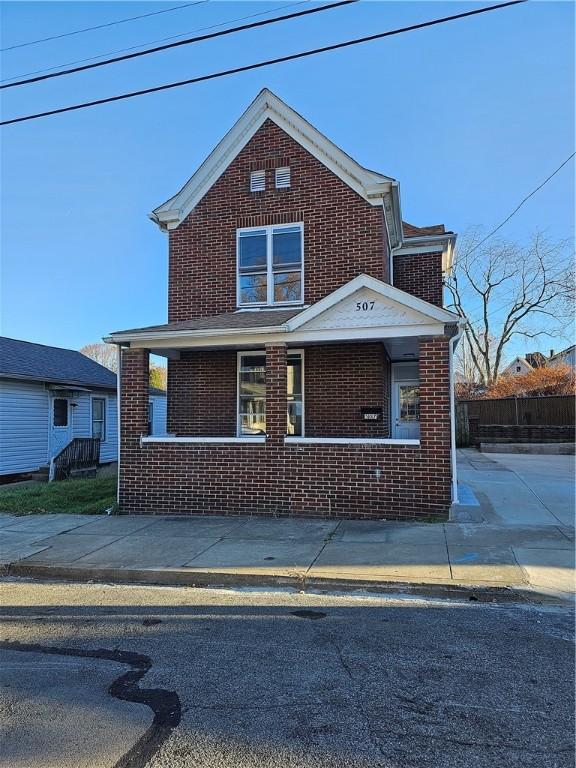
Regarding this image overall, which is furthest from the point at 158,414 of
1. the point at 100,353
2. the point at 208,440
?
the point at 100,353

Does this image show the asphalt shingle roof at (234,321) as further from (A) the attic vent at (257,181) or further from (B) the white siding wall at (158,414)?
(B) the white siding wall at (158,414)

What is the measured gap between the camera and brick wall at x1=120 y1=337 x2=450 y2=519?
9148 mm

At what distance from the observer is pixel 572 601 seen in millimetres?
5531

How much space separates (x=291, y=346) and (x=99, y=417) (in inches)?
509

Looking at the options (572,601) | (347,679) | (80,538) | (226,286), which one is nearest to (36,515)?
(80,538)

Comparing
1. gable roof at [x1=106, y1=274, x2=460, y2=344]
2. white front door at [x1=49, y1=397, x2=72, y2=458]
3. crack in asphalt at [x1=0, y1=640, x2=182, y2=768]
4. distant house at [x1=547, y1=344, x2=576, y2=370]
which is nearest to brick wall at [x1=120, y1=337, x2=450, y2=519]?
gable roof at [x1=106, y1=274, x2=460, y2=344]

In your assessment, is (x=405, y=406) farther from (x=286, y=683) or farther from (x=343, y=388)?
(x=286, y=683)

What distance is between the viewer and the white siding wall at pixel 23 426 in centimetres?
1681

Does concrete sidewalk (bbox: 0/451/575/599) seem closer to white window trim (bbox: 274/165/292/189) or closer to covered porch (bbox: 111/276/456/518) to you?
covered porch (bbox: 111/276/456/518)

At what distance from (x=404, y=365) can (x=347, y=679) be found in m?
10.1

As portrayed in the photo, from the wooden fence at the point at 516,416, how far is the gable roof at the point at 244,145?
44.0ft

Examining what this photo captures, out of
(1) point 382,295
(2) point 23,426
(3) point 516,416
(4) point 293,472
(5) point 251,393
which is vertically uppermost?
(1) point 382,295

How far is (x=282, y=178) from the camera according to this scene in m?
12.5

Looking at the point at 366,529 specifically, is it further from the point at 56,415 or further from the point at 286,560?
the point at 56,415
